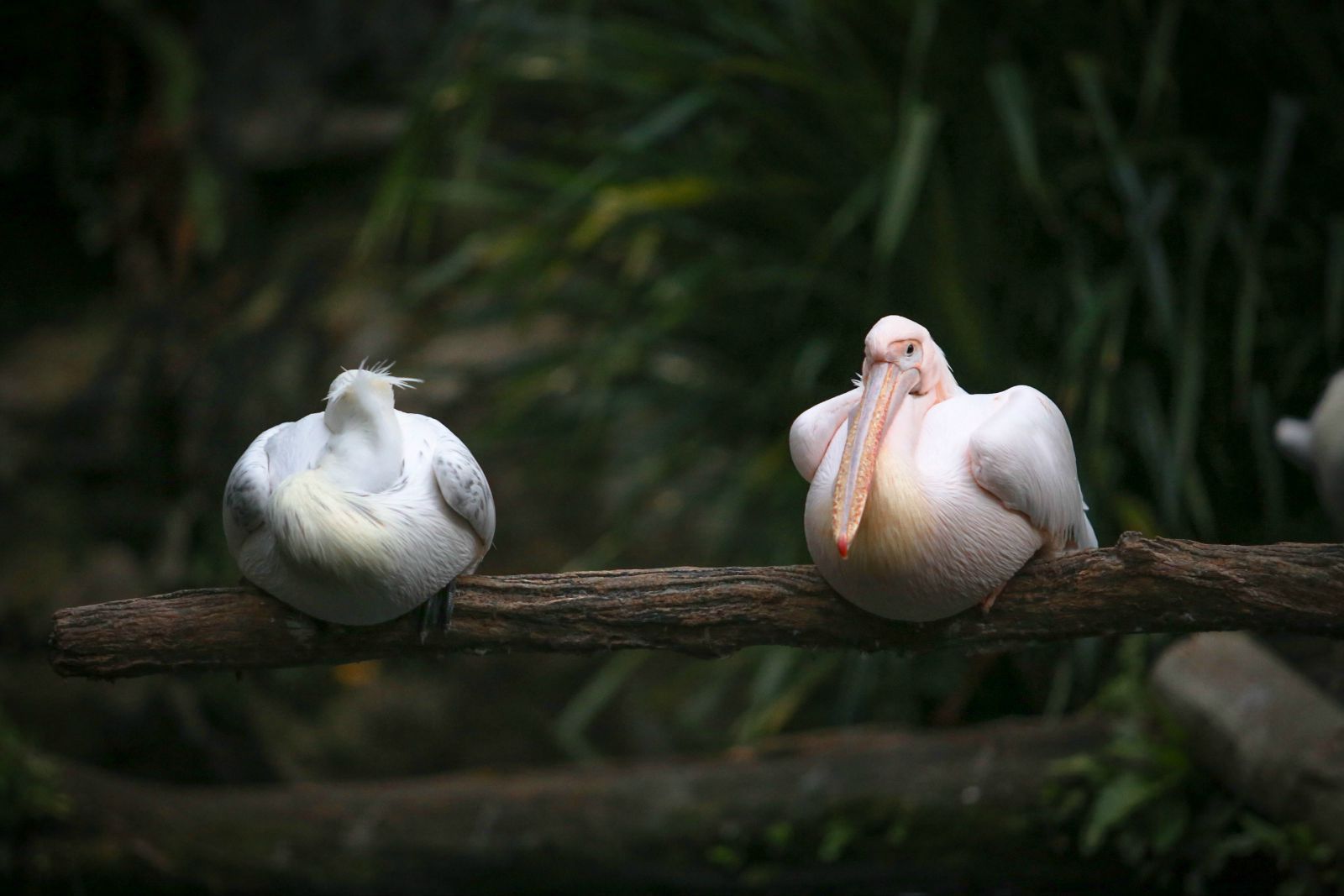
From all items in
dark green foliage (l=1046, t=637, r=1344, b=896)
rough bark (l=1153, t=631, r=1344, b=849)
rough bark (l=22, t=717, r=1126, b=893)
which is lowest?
rough bark (l=22, t=717, r=1126, b=893)

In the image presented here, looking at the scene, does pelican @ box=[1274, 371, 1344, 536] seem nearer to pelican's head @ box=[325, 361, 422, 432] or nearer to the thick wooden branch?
the thick wooden branch

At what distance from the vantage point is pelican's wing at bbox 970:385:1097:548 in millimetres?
1937

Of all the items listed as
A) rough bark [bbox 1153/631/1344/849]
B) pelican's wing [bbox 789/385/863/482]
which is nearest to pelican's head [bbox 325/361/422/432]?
pelican's wing [bbox 789/385/863/482]

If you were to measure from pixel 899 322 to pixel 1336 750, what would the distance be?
1920 mm

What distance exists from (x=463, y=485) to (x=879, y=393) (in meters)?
0.72

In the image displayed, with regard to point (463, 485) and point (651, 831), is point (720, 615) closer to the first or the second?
point (463, 485)

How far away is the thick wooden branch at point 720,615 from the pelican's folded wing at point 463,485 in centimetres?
16

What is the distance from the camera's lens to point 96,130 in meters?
6.65

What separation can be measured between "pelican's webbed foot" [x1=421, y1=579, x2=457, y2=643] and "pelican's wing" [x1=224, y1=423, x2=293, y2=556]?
326 mm

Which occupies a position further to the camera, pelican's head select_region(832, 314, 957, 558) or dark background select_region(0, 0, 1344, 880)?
dark background select_region(0, 0, 1344, 880)

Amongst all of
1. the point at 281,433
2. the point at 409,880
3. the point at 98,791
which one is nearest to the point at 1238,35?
the point at 281,433

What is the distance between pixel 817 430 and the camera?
213 centimetres

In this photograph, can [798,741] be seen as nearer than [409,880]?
No

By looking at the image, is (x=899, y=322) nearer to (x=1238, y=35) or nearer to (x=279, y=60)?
(x=1238, y=35)
